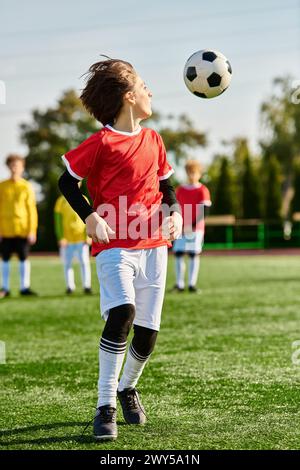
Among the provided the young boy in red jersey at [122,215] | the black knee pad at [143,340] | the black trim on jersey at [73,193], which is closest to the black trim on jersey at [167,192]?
the young boy in red jersey at [122,215]

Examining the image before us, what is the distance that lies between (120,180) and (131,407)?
1233 millimetres

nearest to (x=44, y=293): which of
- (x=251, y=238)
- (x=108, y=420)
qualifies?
(x=108, y=420)

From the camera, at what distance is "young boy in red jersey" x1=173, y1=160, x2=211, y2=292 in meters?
12.6

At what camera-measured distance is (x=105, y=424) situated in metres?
3.79

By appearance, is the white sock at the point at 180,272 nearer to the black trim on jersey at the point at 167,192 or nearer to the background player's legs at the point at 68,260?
the background player's legs at the point at 68,260

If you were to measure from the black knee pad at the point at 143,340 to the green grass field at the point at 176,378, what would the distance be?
0.37 meters

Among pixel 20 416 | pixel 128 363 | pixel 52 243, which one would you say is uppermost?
pixel 128 363

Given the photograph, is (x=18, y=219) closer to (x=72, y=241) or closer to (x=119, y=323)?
(x=72, y=241)

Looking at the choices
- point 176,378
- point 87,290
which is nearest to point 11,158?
point 87,290

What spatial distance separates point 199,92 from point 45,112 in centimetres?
5244

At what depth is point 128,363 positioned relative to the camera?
4355 millimetres

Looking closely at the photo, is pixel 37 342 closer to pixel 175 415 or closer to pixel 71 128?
pixel 175 415
